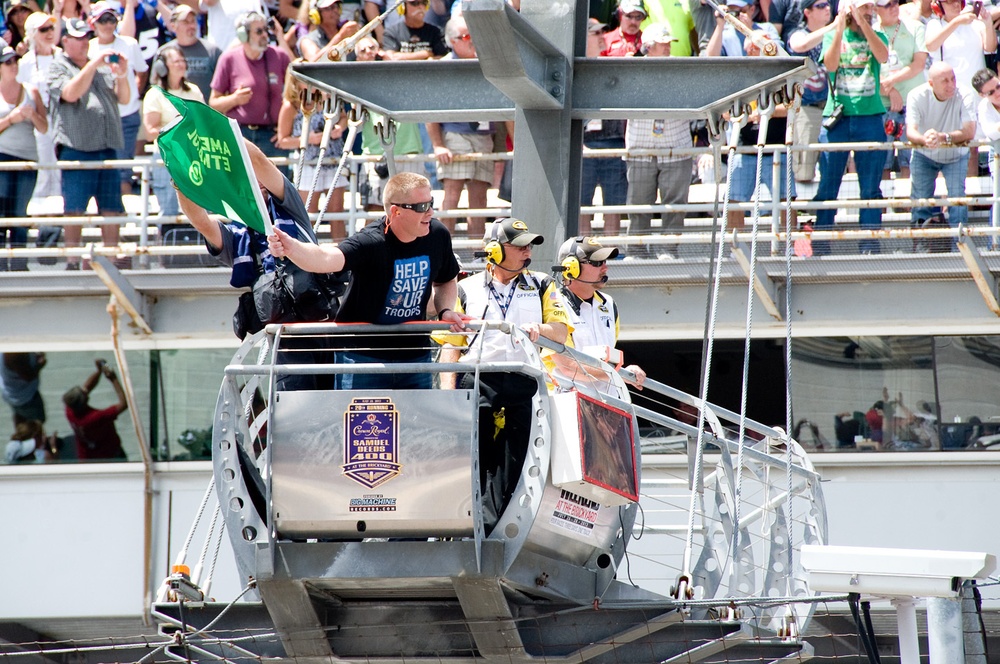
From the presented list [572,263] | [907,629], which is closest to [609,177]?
[572,263]

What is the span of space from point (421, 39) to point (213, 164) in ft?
28.9

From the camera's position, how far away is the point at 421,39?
53.6ft

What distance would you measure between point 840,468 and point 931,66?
3955 millimetres

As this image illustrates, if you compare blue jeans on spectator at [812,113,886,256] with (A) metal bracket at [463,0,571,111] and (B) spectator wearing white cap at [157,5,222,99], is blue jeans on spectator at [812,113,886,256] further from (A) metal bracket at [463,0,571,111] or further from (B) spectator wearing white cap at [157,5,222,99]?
(B) spectator wearing white cap at [157,5,222,99]

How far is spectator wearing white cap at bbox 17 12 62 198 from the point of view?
1677cm

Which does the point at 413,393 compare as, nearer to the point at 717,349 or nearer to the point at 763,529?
the point at 763,529

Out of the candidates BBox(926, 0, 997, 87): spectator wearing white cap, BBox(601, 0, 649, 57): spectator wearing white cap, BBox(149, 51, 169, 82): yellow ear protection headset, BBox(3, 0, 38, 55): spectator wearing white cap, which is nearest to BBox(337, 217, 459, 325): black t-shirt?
BBox(601, 0, 649, 57): spectator wearing white cap

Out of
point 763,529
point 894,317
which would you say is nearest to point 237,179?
point 763,529

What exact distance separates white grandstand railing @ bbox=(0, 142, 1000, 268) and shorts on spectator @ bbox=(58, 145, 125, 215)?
0.13m

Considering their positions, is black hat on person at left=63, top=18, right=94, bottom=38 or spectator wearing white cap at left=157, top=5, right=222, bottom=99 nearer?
black hat on person at left=63, top=18, right=94, bottom=38

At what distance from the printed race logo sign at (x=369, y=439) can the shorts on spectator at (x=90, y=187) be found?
30.9 ft

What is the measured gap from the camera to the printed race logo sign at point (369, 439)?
26.6ft

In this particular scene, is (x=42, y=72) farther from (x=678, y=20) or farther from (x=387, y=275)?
(x=387, y=275)

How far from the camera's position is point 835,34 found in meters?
15.4
